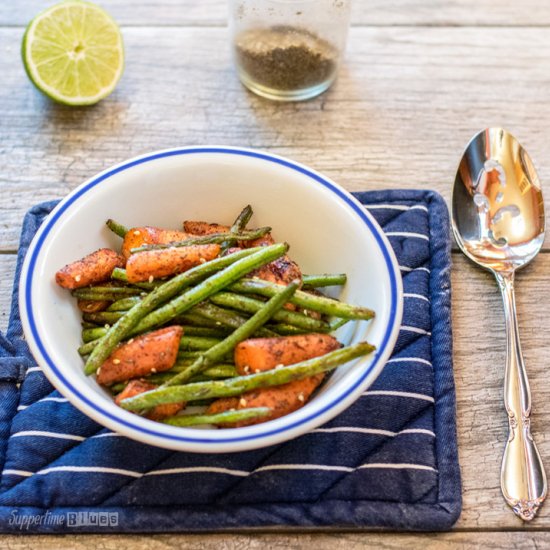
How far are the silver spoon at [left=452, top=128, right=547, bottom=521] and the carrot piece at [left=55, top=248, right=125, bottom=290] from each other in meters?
0.91

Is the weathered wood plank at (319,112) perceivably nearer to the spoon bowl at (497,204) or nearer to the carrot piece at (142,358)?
the spoon bowl at (497,204)

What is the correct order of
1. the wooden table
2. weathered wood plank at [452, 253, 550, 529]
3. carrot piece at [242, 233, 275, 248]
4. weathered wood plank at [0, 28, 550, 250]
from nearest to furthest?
weathered wood plank at [452, 253, 550, 529]
carrot piece at [242, 233, 275, 248]
the wooden table
weathered wood plank at [0, 28, 550, 250]

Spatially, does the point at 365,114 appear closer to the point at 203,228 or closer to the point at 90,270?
the point at 203,228

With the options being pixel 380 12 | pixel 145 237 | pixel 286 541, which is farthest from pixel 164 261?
pixel 380 12

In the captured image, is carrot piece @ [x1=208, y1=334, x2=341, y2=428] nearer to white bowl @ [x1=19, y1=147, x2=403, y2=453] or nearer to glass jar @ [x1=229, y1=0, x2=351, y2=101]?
white bowl @ [x1=19, y1=147, x2=403, y2=453]

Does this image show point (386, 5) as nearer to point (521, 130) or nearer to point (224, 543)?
point (521, 130)

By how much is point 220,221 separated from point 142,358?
1.49 ft

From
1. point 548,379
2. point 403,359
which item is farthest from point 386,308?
point 548,379

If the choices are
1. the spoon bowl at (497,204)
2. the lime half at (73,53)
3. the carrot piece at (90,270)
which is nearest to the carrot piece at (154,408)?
the carrot piece at (90,270)

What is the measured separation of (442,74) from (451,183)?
0.51 metres

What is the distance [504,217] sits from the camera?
6.17 feet

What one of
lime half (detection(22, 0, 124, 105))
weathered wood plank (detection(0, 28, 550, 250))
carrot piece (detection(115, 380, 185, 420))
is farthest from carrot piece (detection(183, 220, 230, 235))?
lime half (detection(22, 0, 124, 105))

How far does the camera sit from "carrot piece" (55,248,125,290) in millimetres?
1444

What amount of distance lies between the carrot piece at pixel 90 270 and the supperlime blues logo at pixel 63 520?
454 millimetres
